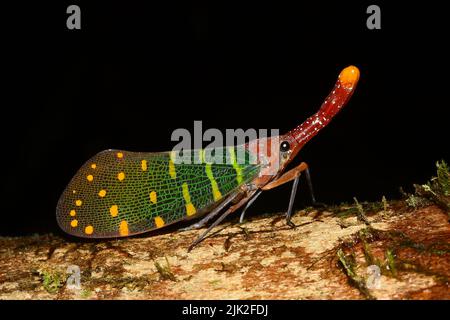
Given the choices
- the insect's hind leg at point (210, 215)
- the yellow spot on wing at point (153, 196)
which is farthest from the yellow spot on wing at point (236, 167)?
the yellow spot on wing at point (153, 196)

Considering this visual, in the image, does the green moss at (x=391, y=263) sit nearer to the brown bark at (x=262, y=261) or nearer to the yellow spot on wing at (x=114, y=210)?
the brown bark at (x=262, y=261)

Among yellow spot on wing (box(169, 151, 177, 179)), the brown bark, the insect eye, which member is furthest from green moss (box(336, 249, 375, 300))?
yellow spot on wing (box(169, 151, 177, 179))

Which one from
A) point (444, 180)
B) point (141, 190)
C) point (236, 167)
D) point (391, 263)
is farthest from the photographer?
point (236, 167)

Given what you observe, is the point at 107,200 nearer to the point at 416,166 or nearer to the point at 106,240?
the point at 106,240

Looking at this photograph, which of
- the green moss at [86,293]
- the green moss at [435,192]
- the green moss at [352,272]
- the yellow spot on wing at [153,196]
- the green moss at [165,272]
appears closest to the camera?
the green moss at [352,272]

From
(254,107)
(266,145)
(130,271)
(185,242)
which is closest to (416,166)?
(254,107)

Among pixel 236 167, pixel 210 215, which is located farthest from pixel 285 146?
pixel 210 215

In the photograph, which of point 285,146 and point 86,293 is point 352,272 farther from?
point 285,146
